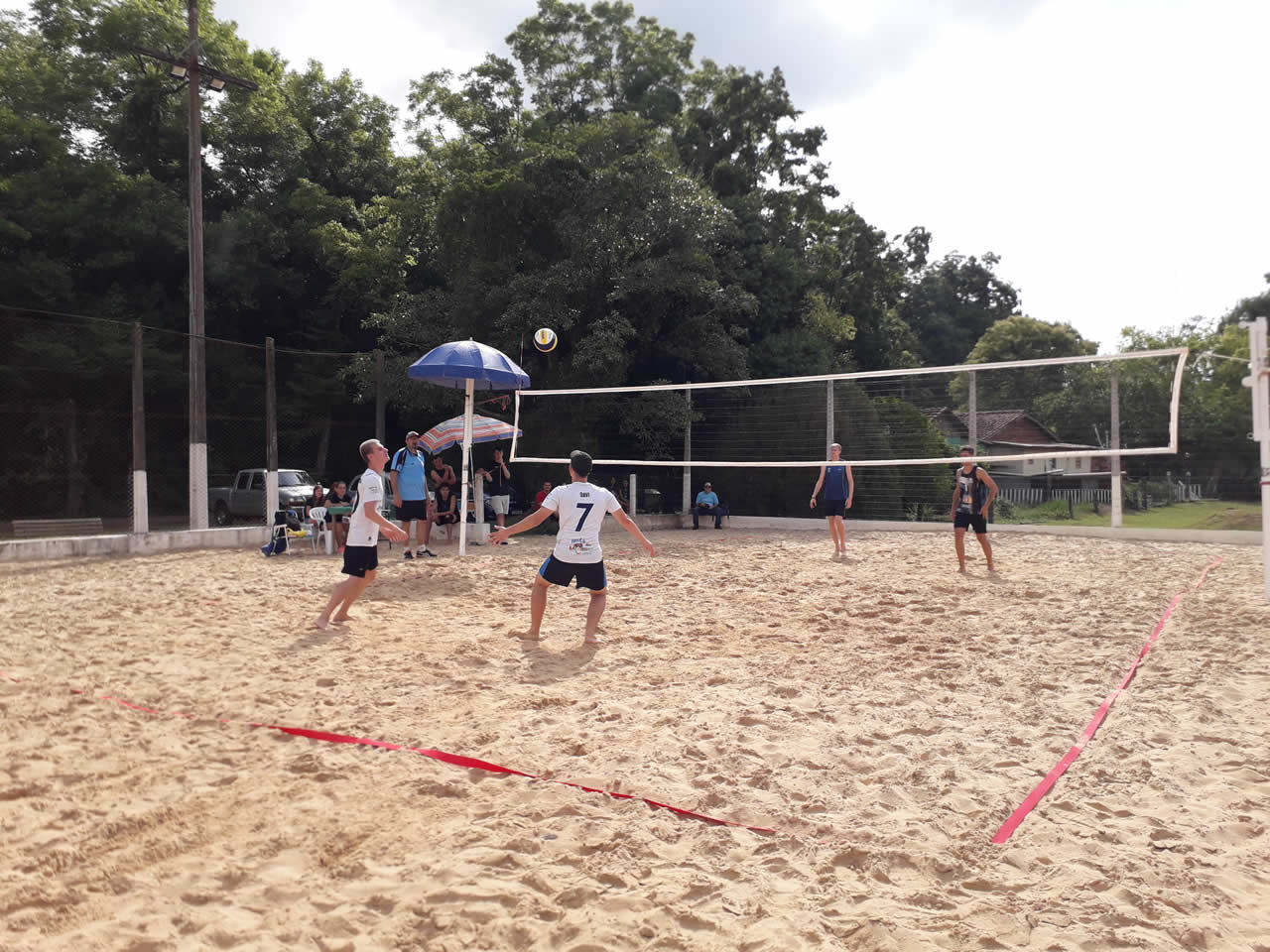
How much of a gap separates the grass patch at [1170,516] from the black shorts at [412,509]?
937 cm

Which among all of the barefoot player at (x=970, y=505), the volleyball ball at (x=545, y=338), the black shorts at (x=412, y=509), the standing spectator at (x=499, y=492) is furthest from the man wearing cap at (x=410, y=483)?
the barefoot player at (x=970, y=505)

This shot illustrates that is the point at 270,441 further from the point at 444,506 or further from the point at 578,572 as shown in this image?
the point at 578,572

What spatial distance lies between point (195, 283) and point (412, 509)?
5969mm

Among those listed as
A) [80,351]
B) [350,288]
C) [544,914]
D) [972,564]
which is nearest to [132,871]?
[544,914]

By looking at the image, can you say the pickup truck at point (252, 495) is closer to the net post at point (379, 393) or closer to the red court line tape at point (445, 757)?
the net post at point (379, 393)

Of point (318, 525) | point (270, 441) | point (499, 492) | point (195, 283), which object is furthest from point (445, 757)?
point (195, 283)

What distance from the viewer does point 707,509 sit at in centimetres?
1659

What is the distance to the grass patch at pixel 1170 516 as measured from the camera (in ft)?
42.3

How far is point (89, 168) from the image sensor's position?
61.7 ft

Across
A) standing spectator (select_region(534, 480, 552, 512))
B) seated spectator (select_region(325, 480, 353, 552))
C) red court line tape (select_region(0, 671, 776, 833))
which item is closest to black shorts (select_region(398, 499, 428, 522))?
seated spectator (select_region(325, 480, 353, 552))

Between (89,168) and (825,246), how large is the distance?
16451 mm

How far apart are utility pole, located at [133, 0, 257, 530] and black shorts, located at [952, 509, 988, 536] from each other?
9725 mm

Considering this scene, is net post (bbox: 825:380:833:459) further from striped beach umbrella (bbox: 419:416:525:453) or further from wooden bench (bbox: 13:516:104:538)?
wooden bench (bbox: 13:516:104:538)

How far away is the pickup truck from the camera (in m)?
15.8
